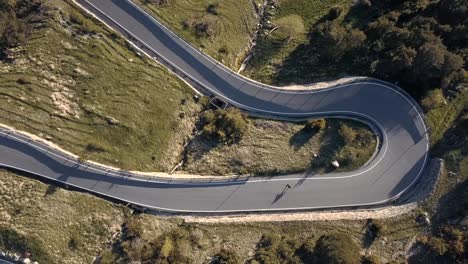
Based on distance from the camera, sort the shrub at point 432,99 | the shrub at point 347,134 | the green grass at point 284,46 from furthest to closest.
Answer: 1. the green grass at point 284,46
2. the shrub at point 347,134
3. the shrub at point 432,99

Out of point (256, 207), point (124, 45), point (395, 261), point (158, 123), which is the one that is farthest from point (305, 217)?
point (124, 45)

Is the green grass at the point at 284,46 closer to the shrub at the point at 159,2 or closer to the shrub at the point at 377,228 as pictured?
the shrub at the point at 159,2

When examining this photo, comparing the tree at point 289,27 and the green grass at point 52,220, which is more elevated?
the tree at point 289,27

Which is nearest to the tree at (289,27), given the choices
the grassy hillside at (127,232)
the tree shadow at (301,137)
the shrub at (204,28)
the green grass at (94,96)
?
the shrub at (204,28)

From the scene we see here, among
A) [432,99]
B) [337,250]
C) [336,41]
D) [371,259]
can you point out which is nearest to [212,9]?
[336,41]

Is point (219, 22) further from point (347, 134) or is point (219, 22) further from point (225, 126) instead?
point (347, 134)

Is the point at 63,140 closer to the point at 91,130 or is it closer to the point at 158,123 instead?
the point at 91,130

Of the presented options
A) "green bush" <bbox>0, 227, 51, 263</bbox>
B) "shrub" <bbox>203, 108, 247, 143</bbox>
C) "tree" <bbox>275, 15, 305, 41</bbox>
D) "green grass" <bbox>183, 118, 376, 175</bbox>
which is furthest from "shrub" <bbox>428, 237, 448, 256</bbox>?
"green bush" <bbox>0, 227, 51, 263</bbox>
